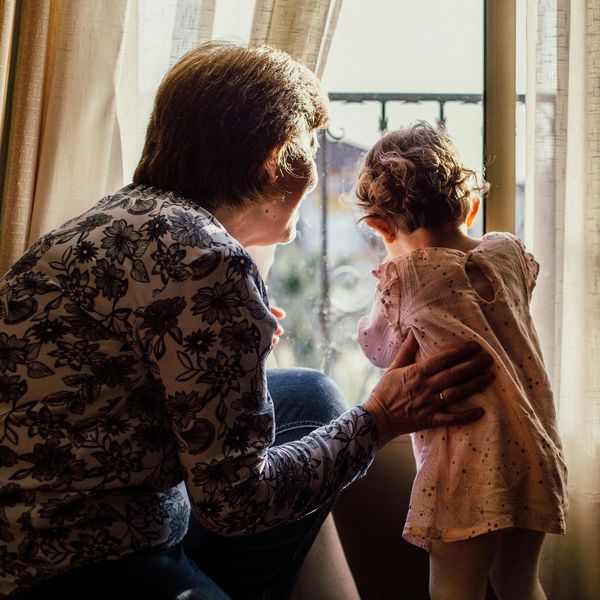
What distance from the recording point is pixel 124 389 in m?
0.88

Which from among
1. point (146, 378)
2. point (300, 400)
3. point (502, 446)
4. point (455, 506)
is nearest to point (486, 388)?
point (502, 446)

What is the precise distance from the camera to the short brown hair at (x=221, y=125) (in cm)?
98

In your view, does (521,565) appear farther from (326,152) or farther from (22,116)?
(22,116)

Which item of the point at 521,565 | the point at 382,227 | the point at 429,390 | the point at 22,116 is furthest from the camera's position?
the point at 22,116

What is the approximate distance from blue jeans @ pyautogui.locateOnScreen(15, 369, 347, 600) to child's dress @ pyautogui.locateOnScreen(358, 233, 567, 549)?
175 millimetres

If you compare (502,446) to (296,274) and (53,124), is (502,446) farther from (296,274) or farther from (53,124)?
(53,124)

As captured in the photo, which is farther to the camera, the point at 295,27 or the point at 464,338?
the point at 295,27

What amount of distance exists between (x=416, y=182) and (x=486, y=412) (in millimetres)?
420

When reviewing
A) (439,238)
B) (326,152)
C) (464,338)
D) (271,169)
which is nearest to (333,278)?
(326,152)

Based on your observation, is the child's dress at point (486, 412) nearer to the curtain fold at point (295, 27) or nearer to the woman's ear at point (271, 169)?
the woman's ear at point (271, 169)

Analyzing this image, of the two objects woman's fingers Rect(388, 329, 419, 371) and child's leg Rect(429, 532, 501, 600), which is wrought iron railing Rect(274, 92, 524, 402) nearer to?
woman's fingers Rect(388, 329, 419, 371)

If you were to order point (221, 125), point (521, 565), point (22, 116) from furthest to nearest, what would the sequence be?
point (22, 116), point (521, 565), point (221, 125)

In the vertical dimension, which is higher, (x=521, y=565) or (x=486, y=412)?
(x=486, y=412)

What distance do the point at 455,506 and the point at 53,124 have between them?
42.6 inches
